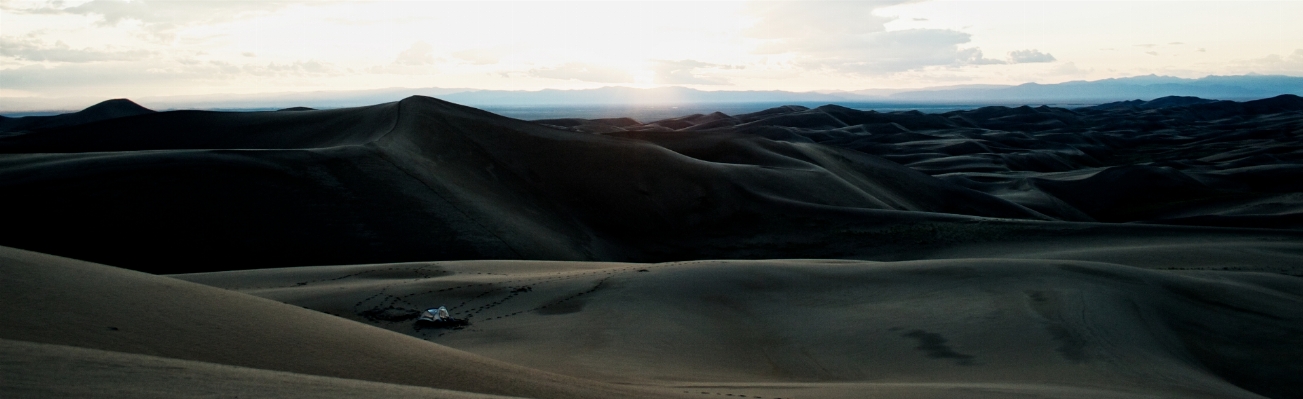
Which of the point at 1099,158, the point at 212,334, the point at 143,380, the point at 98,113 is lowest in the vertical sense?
the point at 1099,158

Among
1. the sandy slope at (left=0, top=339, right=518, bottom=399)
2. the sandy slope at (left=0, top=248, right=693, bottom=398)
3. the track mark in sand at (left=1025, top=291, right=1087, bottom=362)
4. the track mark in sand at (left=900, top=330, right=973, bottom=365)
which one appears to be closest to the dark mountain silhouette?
the sandy slope at (left=0, top=248, right=693, bottom=398)

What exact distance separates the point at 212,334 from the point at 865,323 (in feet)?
23.8

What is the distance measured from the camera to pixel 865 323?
33.8 feet

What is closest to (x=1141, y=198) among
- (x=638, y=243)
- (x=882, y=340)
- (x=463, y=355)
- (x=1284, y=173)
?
(x=1284, y=173)

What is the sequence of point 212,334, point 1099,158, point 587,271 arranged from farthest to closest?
point 1099,158
point 587,271
point 212,334

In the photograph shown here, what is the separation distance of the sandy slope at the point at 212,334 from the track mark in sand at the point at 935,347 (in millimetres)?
4237

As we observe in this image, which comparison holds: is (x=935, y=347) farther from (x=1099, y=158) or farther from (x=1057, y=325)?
(x=1099, y=158)

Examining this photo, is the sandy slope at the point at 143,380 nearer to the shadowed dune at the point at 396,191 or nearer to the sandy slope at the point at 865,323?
the sandy slope at the point at 865,323

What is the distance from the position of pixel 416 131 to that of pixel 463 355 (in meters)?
21.1

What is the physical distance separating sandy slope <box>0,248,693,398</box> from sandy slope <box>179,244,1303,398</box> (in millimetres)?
1776

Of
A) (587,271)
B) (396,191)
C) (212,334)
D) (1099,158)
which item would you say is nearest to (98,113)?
(396,191)

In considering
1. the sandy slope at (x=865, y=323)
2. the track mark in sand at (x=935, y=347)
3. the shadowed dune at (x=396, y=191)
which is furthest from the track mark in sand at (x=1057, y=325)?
Answer: the shadowed dune at (x=396, y=191)

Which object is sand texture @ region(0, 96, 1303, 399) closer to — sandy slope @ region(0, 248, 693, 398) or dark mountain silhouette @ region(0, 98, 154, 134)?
sandy slope @ region(0, 248, 693, 398)

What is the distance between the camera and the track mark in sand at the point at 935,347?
8.99m
